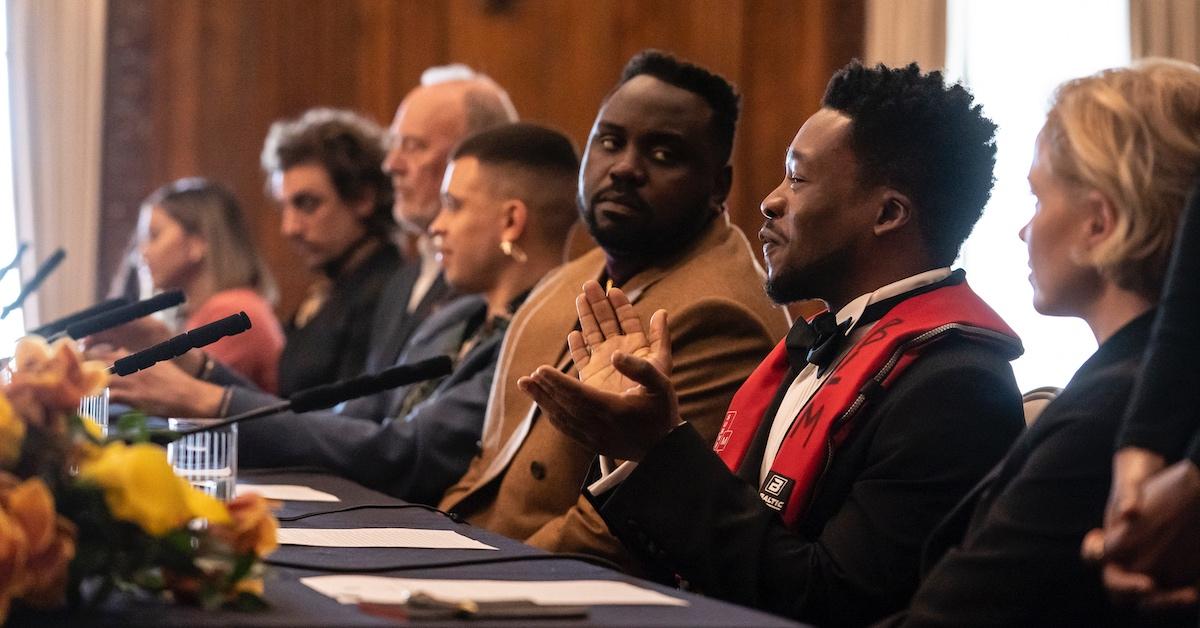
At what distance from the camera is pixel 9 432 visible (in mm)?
1423

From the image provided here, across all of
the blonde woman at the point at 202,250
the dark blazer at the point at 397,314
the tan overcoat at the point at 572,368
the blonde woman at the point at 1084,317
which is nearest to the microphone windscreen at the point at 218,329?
the tan overcoat at the point at 572,368

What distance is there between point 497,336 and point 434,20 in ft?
11.4

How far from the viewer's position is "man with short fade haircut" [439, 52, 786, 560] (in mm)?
2939

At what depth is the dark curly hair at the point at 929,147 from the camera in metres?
2.43

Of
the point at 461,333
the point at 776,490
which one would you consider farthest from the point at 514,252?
the point at 776,490

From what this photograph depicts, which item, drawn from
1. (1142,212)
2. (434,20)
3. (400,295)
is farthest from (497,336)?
(434,20)

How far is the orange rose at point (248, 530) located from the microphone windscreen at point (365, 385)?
80cm

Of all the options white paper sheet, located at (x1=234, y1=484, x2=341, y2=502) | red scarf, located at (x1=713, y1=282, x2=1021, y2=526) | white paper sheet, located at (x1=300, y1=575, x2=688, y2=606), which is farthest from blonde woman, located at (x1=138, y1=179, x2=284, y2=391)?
white paper sheet, located at (x1=300, y1=575, x2=688, y2=606)

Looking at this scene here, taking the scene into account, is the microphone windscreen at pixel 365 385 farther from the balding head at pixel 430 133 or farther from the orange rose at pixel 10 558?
the balding head at pixel 430 133

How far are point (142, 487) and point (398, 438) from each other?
217 centimetres

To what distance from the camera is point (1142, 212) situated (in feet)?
5.79

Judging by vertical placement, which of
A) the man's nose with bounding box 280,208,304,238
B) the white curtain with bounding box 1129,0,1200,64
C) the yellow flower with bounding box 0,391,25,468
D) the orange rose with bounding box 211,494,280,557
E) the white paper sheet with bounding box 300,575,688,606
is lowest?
the man's nose with bounding box 280,208,304,238

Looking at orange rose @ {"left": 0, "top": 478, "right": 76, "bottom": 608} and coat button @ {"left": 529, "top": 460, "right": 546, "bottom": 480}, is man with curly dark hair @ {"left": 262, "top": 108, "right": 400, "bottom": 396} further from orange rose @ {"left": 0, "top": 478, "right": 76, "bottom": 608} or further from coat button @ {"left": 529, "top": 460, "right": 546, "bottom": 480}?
orange rose @ {"left": 0, "top": 478, "right": 76, "bottom": 608}

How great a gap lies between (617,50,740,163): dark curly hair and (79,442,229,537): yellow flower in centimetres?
188
